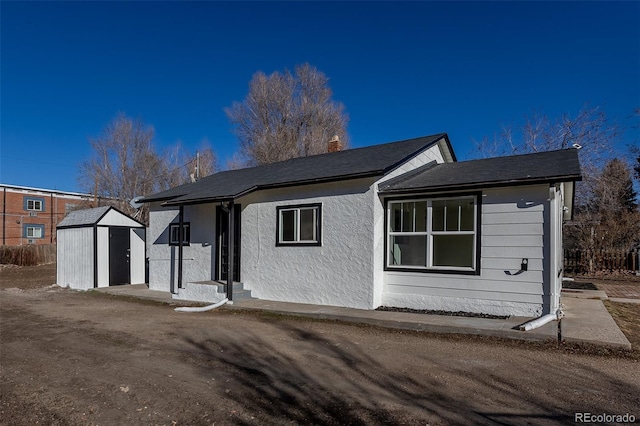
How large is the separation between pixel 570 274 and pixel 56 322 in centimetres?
1969

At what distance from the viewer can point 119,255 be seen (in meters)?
15.3

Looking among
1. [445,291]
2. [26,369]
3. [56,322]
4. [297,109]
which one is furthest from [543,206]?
[297,109]

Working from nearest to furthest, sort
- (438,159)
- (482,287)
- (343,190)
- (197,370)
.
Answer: (197,370)
(482,287)
(343,190)
(438,159)

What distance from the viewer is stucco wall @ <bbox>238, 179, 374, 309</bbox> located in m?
9.20

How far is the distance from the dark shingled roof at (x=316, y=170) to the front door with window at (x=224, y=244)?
0.72 metres

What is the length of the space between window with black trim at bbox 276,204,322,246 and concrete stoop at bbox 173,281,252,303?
166 centimetres

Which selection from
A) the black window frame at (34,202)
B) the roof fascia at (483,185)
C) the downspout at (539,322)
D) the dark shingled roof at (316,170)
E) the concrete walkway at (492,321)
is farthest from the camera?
the black window frame at (34,202)

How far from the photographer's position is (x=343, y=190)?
9.59 m

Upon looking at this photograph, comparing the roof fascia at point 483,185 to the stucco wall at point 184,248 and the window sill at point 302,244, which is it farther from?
the stucco wall at point 184,248

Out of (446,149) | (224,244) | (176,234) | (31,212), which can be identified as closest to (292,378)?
(224,244)

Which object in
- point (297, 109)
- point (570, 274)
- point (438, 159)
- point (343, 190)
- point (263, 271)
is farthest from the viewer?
point (297, 109)

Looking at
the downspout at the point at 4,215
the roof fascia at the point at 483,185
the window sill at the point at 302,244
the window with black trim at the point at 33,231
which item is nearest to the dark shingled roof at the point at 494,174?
the roof fascia at the point at 483,185

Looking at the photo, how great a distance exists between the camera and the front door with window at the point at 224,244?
11633mm

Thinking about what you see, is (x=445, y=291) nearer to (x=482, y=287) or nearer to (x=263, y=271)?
(x=482, y=287)
